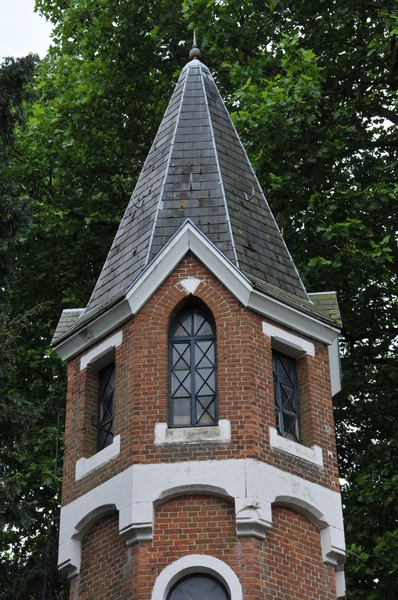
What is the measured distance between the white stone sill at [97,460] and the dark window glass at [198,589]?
190 cm

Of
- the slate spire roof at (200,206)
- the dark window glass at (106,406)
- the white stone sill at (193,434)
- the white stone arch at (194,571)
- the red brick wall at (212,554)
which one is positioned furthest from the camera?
the slate spire roof at (200,206)

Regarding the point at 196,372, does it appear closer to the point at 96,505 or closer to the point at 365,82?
the point at 96,505

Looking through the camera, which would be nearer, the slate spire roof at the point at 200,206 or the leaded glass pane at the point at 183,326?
the leaded glass pane at the point at 183,326

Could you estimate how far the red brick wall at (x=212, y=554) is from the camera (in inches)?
550

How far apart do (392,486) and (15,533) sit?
6723 millimetres

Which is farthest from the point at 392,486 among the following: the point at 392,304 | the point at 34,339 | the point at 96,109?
the point at 96,109

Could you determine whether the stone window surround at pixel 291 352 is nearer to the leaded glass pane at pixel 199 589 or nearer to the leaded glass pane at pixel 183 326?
the leaded glass pane at pixel 183 326

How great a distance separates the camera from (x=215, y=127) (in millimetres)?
18953

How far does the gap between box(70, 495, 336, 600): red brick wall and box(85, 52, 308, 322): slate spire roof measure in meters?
3.23

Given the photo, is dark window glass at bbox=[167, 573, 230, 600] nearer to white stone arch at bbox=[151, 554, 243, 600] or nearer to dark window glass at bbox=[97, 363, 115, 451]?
white stone arch at bbox=[151, 554, 243, 600]

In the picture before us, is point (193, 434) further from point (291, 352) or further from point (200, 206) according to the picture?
point (200, 206)

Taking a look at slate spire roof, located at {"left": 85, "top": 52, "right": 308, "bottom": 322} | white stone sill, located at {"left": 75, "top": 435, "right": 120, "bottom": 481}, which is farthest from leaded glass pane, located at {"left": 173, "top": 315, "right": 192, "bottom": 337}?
white stone sill, located at {"left": 75, "top": 435, "right": 120, "bottom": 481}

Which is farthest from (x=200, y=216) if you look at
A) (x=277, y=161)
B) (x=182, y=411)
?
(x=277, y=161)

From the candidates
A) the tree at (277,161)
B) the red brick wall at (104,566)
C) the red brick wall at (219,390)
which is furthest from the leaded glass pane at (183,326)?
the tree at (277,161)
